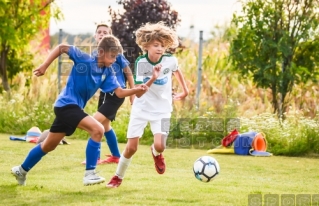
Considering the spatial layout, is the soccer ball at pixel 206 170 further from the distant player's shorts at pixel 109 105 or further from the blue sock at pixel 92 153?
the distant player's shorts at pixel 109 105

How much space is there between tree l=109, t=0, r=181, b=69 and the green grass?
460 centimetres

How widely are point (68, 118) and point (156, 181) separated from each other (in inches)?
54.5

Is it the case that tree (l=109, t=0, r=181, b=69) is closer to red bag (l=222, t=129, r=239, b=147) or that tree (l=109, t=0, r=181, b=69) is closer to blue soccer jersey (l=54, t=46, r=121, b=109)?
red bag (l=222, t=129, r=239, b=147)

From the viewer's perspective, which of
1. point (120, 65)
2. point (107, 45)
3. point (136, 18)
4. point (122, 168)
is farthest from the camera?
point (136, 18)

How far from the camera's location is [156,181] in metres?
8.02

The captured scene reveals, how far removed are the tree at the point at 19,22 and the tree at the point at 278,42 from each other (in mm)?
5049

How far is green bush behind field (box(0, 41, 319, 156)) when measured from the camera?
12.2 metres

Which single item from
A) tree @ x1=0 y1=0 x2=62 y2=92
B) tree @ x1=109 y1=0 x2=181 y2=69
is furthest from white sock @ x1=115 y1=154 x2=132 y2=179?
tree @ x1=0 y1=0 x2=62 y2=92

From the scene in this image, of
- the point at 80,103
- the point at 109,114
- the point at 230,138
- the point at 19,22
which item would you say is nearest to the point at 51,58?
the point at 80,103

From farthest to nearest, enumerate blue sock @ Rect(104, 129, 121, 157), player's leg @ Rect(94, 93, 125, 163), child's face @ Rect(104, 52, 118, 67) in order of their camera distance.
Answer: blue sock @ Rect(104, 129, 121, 157)
player's leg @ Rect(94, 93, 125, 163)
child's face @ Rect(104, 52, 118, 67)

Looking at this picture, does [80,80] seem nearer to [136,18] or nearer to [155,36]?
[155,36]

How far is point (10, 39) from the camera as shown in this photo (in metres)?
16.2

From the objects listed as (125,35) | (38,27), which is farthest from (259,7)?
(38,27)

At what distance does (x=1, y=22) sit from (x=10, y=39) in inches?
16.6
